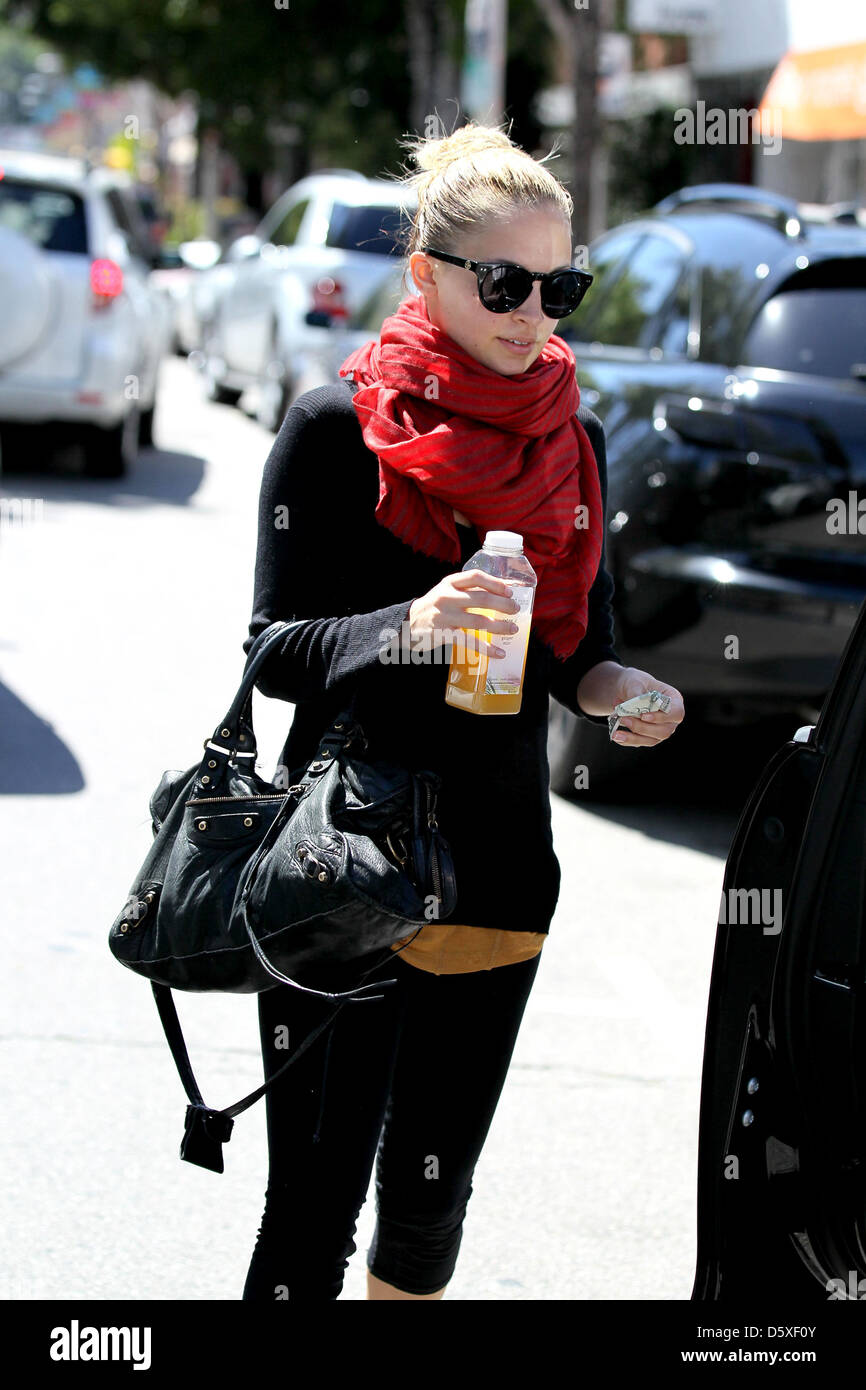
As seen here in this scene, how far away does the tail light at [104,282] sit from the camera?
11.3m

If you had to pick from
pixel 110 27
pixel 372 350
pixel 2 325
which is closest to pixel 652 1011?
pixel 372 350

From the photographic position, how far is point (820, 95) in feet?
62.4

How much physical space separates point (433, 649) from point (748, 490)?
345 cm

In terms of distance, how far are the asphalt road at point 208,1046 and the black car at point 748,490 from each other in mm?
629

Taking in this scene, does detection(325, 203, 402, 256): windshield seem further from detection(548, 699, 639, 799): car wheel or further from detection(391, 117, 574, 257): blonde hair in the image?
detection(391, 117, 574, 257): blonde hair

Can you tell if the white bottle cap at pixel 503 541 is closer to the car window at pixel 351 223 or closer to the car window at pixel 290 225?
the car window at pixel 351 223

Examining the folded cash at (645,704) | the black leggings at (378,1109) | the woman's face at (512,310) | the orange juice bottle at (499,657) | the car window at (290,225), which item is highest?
the car window at (290,225)

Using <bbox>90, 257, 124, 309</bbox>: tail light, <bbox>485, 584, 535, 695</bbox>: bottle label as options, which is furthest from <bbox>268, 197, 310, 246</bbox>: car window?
<bbox>485, 584, 535, 695</bbox>: bottle label

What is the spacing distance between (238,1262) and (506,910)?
128 centimetres

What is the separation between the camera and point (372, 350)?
2.37 meters

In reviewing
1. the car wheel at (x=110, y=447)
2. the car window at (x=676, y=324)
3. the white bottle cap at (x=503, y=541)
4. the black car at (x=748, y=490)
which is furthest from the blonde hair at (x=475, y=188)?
the car wheel at (x=110, y=447)

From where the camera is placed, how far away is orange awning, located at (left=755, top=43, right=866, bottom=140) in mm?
18203

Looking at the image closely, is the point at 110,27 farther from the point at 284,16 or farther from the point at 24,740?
the point at 24,740

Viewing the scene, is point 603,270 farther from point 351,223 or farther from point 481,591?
point 351,223
